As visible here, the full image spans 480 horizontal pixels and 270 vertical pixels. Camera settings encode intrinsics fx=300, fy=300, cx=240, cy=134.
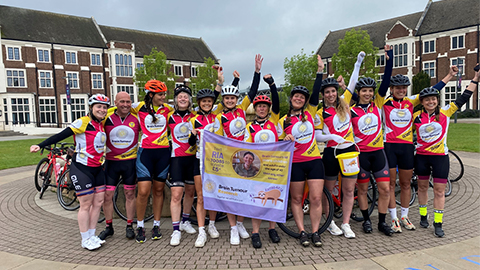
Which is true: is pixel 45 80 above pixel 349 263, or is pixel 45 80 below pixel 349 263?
above

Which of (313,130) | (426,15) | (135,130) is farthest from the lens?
(426,15)

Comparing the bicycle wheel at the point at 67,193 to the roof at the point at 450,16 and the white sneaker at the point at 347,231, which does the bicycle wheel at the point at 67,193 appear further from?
the roof at the point at 450,16

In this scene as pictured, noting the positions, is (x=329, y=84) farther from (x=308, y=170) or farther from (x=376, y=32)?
(x=376, y=32)

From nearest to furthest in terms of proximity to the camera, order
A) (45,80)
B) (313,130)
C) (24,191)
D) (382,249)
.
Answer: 1. (382,249)
2. (313,130)
3. (24,191)
4. (45,80)

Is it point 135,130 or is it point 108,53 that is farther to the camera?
point 108,53

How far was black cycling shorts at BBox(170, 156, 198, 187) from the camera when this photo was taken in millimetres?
4691

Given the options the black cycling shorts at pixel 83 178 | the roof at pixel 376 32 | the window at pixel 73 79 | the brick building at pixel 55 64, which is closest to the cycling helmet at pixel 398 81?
the black cycling shorts at pixel 83 178

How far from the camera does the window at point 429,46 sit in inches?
1643

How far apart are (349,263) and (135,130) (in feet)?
11.9

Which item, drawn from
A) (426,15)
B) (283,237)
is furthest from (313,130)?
(426,15)

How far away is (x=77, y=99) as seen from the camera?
41469 mm

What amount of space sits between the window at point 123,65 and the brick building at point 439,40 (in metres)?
36.5

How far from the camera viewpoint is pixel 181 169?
15.5 feet

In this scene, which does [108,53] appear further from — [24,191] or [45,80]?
[24,191]
